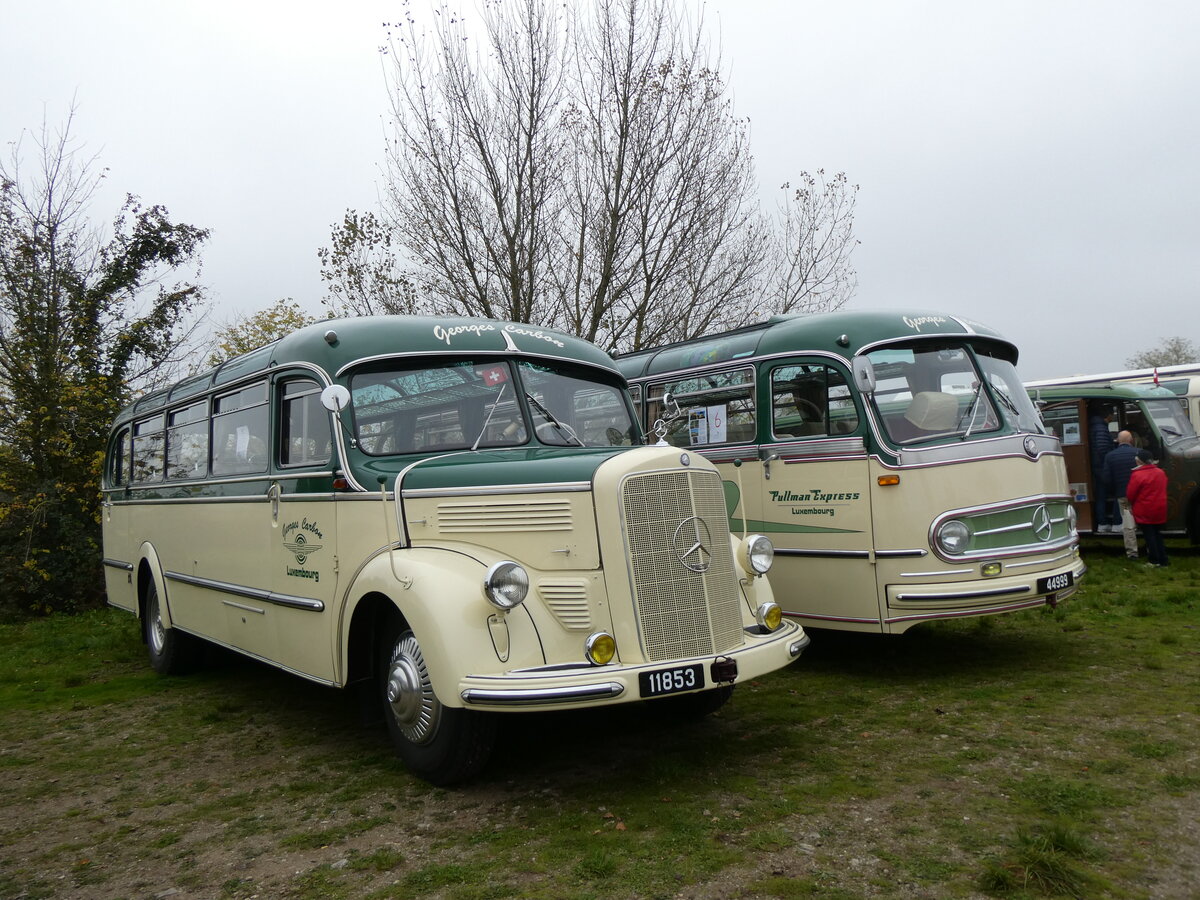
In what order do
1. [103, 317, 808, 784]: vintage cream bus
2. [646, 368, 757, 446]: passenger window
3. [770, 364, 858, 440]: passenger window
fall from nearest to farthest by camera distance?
[103, 317, 808, 784]: vintage cream bus → [770, 364, 858, 440]: passenger window → [646, 368, 757, 446]: passenger window

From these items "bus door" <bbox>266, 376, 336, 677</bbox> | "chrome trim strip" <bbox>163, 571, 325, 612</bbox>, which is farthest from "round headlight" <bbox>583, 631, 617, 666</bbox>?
"chrome trim strip" <bbox>163, 571, 325, 612</bbox>

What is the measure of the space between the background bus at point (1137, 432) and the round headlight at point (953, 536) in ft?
27.1

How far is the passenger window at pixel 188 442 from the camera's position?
772 cm

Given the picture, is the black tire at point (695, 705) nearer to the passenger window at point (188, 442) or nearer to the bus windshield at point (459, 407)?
the bus windshield at point (459, 407)

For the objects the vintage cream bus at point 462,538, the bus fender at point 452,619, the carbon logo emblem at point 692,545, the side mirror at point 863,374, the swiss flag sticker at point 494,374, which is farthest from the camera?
the side mirror at point 863,374

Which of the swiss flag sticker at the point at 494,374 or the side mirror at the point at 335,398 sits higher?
the swiss flag sticker at the point at 494,374

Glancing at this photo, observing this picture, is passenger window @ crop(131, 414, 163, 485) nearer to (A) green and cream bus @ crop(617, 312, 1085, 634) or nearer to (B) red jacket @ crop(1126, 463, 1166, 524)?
(A) green and cream bus @ crop(617, 312, 1085, 634)

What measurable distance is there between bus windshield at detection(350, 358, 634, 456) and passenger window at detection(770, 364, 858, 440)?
2222 millimetres

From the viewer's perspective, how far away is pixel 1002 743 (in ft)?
17.3

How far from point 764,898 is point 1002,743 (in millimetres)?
2410

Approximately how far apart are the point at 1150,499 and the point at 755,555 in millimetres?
8511

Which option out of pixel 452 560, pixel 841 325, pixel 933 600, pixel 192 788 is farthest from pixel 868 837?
pixel 841 325

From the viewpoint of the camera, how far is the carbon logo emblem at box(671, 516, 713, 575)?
4.79 meters

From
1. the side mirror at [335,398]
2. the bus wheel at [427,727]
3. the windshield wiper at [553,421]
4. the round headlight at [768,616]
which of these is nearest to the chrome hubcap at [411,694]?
the bus wheel at [427,727]
